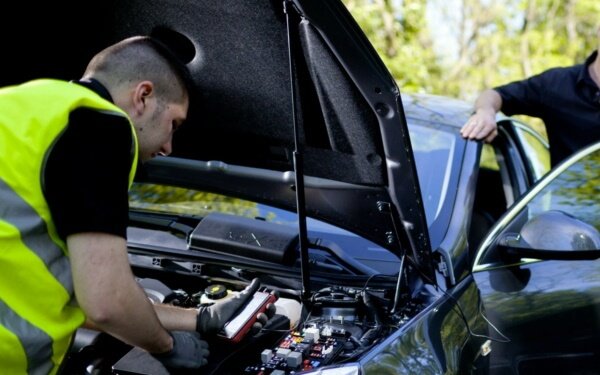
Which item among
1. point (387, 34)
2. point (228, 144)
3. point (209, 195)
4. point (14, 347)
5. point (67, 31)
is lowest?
point (14, 347)

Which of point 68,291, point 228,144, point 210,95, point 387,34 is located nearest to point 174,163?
point 228,144

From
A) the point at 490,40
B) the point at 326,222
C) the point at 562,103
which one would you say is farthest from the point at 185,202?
the point at 490,40

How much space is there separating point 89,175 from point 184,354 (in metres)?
0.59

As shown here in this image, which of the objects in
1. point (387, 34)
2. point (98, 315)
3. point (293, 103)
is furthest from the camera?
point (387, 34)

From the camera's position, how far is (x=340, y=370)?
196cm

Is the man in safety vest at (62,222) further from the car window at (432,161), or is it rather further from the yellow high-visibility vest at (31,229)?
the car window at (432,161)

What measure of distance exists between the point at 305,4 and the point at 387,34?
370 inches

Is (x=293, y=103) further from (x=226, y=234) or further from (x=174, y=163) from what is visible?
(x=174, y=163)

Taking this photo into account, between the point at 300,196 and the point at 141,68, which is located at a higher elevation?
the point at 141,68

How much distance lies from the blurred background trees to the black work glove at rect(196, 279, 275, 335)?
30.3 ft

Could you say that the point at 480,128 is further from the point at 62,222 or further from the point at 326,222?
the point at 62,222

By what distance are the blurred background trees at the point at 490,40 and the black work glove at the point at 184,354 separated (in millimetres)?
9502

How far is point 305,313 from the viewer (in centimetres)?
238

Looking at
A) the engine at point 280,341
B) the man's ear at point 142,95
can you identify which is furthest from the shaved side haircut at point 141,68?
the engine at point 280,341
